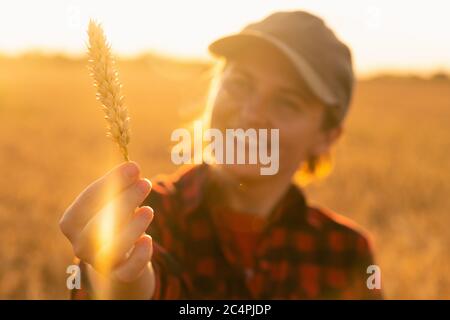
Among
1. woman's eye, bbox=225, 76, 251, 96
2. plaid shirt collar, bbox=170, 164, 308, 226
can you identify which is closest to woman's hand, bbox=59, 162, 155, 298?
plaid shirt collar, bbox=170, 164, 308, 226

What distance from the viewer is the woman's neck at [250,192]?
1.78 m

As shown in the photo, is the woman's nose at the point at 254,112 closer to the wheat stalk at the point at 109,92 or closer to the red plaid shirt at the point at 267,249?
the red plaid shirt at the point at 267,249

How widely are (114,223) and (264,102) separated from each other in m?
0.87

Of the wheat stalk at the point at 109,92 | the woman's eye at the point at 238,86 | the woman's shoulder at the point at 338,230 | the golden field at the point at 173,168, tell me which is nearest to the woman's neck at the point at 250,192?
the woman's shoulder at the point at 338,230

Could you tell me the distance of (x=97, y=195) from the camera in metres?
0.92

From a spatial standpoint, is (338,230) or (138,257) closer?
(138,257)

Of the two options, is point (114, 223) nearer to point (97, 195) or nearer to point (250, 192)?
point (97, 195)

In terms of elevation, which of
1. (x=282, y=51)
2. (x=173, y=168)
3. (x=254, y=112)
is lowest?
(x=254, y=112)

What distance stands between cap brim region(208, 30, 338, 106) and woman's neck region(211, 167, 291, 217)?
28 centimetres

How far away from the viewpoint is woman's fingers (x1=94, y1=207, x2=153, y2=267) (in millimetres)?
871

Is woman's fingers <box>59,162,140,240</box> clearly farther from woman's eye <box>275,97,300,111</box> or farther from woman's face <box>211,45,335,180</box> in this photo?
woman's eye <box>275,97,300,111</box>

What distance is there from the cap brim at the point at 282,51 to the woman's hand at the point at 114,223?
2.96ft

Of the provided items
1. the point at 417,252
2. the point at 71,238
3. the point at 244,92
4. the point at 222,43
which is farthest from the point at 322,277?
the point at 417,252

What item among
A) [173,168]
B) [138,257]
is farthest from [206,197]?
[173,168]
